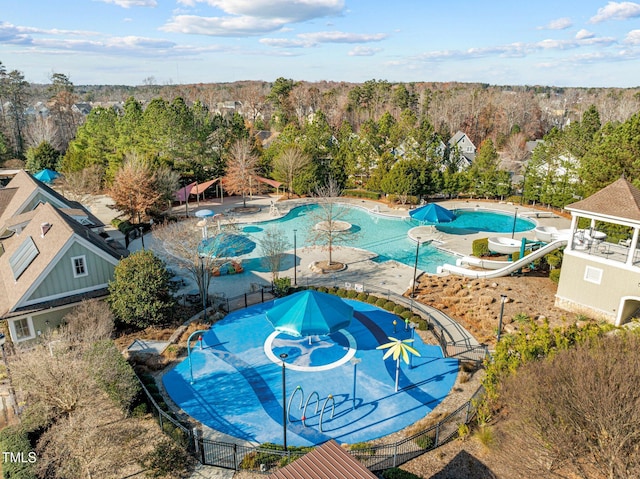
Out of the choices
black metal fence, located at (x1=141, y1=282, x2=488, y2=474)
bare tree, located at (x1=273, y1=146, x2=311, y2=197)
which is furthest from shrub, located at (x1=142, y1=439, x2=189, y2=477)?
bare tree, located at (x1=273, y1=146, x2=311, y2=197)

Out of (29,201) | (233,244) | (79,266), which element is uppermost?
(29,201)

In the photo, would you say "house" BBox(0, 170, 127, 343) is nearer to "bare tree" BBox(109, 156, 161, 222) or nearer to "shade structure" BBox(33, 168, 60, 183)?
"bare tree" BBox(109, 156, 161, 222)

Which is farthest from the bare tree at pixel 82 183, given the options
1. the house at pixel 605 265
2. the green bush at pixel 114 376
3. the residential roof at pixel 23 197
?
the house at pixel 605 265

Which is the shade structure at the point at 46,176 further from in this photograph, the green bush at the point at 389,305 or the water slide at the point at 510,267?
the water slide at the point at 510,267

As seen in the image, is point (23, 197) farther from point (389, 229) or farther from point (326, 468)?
point (326, 468)

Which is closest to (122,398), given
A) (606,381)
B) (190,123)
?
(606,381)

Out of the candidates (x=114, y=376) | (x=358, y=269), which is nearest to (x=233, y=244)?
(x=358, y=269)
